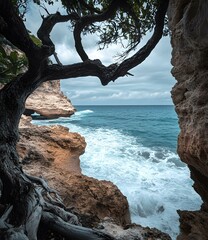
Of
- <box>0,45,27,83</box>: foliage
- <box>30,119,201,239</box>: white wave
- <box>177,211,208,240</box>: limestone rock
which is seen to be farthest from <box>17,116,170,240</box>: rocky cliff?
<box>30,119,201,239</box>: white wave

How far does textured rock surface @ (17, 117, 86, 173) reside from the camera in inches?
259

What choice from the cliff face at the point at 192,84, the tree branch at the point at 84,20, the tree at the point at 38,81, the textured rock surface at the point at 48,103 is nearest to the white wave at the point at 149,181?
the cliff face at the point at 192,84

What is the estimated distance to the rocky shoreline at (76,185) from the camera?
3.27 metres

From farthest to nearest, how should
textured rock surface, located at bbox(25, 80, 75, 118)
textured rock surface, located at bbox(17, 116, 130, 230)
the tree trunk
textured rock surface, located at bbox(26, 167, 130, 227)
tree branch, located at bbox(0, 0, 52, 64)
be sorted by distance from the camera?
1. textured rock surface, located at bbox(25, 80, 75, 118)
2. textured rock surface, located at bbox(17, 116, 130, 230)
3. textured rock surface, located at bbox(26, 167, 130, 227)
4. tree branch, located at bbox(0, 0, 52, 64)
5. the tree trunk

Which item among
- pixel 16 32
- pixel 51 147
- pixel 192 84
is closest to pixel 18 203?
pixel 16 32

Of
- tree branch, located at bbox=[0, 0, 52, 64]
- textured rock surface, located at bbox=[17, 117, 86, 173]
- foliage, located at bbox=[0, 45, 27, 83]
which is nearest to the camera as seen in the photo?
tree branch, located at bbox=[0, 0, 52, 64]

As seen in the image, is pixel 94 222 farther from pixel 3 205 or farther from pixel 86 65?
pixel 86 65

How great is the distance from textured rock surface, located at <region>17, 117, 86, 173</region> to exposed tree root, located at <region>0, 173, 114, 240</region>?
10.0 feet

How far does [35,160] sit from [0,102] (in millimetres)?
3320

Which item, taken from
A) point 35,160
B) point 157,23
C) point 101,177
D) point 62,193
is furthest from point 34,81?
point 101,177

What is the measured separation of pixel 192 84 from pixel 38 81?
2.75 metres

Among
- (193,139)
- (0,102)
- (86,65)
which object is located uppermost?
(86,65)

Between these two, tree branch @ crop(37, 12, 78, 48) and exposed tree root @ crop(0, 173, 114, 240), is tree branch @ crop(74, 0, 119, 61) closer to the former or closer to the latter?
tree branch @ crop(37, 12, 78, 48)

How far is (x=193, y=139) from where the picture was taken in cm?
312
